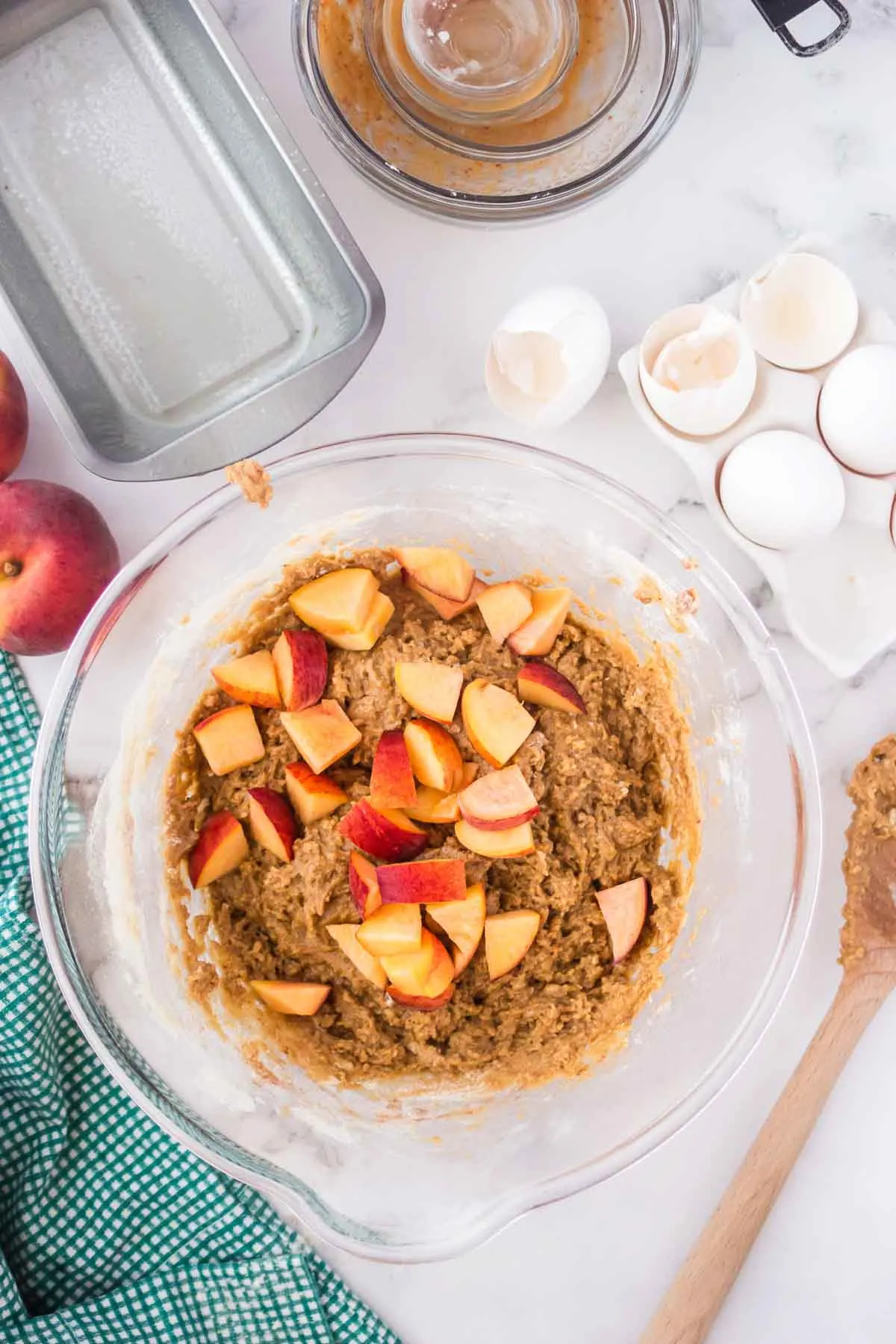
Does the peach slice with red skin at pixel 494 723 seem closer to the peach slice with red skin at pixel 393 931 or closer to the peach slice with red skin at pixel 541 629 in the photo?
the peach slice with red skin at pixel 541 629

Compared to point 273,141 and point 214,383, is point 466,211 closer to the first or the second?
point 273,141

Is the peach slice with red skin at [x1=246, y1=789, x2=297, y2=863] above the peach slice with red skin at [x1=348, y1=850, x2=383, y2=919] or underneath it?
above

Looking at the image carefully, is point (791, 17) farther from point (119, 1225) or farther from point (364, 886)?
point (119, 1225)

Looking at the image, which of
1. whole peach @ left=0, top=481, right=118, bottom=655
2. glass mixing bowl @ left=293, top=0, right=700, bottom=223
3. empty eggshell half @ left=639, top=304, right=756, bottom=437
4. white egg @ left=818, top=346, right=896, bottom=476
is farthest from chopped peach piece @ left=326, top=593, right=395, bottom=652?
white egg @ left=818, top=346, right=896, bottom=476

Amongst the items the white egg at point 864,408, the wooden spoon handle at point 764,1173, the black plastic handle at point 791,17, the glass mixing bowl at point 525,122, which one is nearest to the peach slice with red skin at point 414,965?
the wooden spoon handle at point 764,1173

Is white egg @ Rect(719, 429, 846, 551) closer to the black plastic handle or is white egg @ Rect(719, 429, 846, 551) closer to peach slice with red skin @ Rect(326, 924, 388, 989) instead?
the black plastic handle

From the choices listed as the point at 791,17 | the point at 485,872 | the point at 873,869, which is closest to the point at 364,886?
the point at 485,872

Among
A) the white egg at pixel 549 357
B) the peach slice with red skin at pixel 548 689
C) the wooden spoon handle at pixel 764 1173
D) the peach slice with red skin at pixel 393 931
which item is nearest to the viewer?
the peach slice with red skin at pixel 393 931
